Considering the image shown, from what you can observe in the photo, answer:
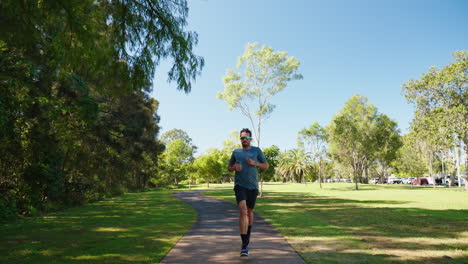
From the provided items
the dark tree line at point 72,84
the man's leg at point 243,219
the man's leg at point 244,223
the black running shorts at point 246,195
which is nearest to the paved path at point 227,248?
the man's leg at point 244,223

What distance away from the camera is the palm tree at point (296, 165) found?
2936 inches

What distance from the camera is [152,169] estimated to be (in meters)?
48.8

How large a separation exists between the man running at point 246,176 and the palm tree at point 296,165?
226ft

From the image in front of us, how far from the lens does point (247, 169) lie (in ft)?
16.0

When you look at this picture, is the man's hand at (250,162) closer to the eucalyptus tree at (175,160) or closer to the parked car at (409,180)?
the eucalyptus tree at (175,160)

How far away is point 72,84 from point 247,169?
32.3ft

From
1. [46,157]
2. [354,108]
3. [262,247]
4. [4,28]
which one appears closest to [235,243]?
[262,247]

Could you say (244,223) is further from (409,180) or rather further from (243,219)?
(409,180)

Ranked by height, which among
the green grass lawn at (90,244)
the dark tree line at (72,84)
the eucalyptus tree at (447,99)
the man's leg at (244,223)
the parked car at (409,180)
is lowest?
the parked car at (409,180)

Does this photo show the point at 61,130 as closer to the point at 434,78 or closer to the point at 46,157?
the point at 46,157

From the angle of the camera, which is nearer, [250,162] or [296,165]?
[250,162]

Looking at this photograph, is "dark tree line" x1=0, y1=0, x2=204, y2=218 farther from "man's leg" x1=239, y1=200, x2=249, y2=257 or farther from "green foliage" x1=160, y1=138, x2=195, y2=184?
"green foliage" x1=160, y1=138, x2=195, y2=184

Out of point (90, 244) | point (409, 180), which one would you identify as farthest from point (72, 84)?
point (409, 180)

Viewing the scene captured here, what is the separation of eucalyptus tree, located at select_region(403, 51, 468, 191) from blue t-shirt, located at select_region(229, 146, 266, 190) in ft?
96.8
